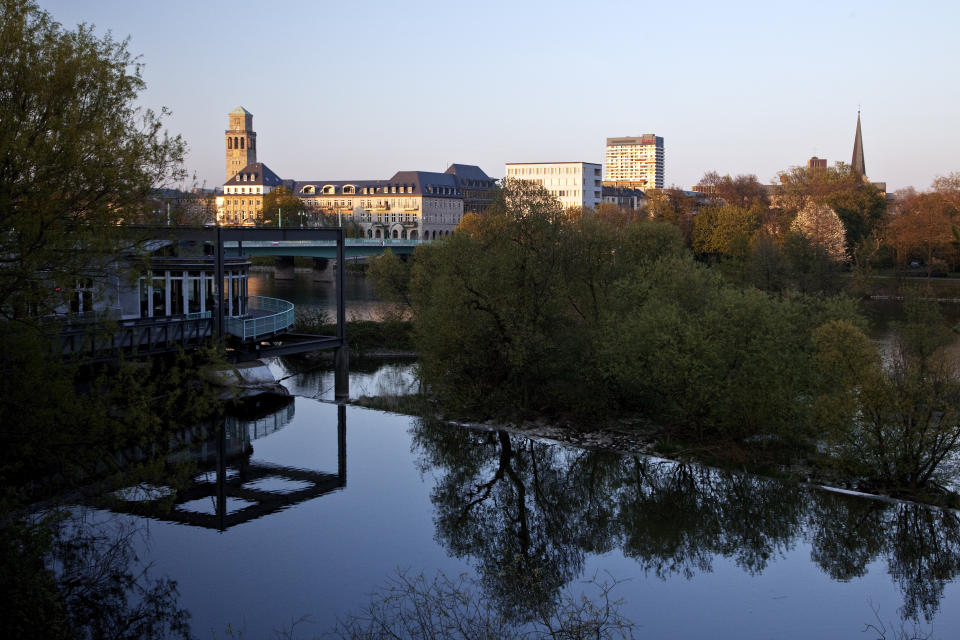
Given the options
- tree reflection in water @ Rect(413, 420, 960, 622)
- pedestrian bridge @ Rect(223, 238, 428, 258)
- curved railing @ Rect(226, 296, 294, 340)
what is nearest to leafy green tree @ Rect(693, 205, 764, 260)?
pedestrian bridge @ Rect(223, 238, 428, 258)

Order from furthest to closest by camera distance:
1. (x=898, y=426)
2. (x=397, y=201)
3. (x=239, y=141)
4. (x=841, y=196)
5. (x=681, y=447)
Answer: (x=239, y=141), (x=397, y=201), (x=841, y=196), (x=681, y=447), (x=898, y=426)

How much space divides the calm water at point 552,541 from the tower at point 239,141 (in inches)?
6557

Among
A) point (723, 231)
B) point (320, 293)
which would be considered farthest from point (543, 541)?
point (723, 231)

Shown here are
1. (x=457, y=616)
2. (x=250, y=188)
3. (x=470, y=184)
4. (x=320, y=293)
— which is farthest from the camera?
(x=470, y=184)

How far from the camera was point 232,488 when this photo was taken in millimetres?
21406

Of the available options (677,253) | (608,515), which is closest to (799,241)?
(677,253)

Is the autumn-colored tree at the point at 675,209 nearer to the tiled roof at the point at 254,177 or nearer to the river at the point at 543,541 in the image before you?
the river at the point at 543,541

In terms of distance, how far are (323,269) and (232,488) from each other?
73.6 m

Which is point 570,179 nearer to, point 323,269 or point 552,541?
point 323,269

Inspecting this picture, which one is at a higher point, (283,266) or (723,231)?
(723,231)

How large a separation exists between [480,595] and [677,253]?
25566 mm

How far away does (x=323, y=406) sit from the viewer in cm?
3103

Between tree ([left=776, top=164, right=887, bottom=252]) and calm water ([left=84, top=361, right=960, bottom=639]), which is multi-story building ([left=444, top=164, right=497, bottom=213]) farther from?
calm water ([left=84, top=361, right=960, bottom=639])

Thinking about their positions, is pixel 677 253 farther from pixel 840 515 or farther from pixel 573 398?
pixel 840 515
